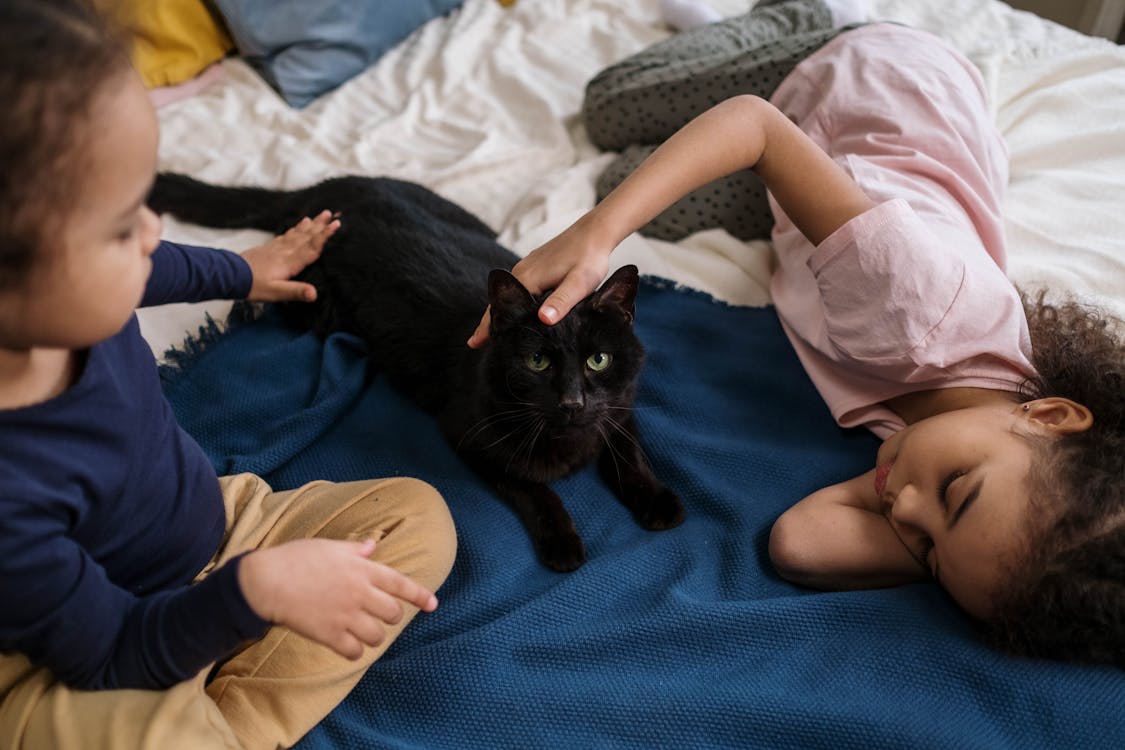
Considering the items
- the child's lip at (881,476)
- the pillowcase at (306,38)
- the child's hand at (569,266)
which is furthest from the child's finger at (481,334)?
the pillowcase at (306,38)

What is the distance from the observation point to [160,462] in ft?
2.86

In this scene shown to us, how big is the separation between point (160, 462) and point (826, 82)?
1357 millimetres

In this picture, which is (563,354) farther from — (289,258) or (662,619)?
(289,258)

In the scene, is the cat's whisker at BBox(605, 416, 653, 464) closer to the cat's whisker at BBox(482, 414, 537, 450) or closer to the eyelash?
the cat's whisker at BBox(482, 414, 537, 450)

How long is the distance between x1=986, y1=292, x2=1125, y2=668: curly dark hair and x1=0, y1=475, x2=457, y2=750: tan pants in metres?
0.69

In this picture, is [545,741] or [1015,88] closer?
[545,741]

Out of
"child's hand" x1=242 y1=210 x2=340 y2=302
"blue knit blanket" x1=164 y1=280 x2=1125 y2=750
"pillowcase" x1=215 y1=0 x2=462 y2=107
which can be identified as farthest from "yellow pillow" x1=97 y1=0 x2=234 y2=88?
"blue knit blanket" x1=164 y1=280 x2=1125 y2=750

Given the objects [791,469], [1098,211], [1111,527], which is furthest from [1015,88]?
[1111,527]

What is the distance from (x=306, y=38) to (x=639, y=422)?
142cm

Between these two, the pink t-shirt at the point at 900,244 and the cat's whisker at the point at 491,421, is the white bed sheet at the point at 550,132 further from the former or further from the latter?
the cat's whisker at the point at 491,421

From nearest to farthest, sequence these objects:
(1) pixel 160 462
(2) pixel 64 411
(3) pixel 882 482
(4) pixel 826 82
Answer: (2) pixel 64 411 < (1) pixel 160 462 < (3) pixel 882 482 < (4) pixel 826 82

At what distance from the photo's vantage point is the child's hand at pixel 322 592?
2.37 ft

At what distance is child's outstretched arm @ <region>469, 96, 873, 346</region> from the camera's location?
117 cm

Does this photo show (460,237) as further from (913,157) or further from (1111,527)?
(1111,527)
